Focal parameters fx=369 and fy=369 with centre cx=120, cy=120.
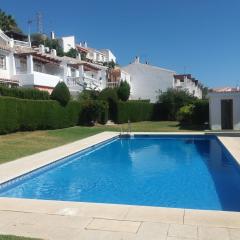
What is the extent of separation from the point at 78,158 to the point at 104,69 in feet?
130

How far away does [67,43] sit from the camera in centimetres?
8525

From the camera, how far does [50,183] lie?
1254 cm

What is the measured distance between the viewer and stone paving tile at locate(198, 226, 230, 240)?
231 inches

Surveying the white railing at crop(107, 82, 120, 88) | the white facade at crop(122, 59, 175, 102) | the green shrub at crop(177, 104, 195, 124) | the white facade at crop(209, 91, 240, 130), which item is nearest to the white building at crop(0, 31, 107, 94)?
the white railing at crop(107, 82, 120, 88)

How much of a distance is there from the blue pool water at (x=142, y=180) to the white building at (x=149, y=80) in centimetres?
3645

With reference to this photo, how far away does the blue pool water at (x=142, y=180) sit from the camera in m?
10.4

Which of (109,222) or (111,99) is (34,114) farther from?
(109,222)

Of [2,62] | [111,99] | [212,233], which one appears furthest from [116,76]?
[212,233]

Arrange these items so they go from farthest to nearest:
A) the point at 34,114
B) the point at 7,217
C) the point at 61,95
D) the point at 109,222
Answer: the point at 61,95 → the point at 34,114 → the point at 7,217 → the point at 109,222

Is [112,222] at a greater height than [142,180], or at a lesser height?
greater

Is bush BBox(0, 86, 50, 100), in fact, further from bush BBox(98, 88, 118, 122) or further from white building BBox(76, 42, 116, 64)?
white building BBox(76, 42, 116, 64)

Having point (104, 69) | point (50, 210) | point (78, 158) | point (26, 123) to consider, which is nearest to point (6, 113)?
point (26, 123)

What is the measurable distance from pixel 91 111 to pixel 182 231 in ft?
89.2

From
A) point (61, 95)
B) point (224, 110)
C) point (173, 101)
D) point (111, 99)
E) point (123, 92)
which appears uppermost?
point (123, 92)
